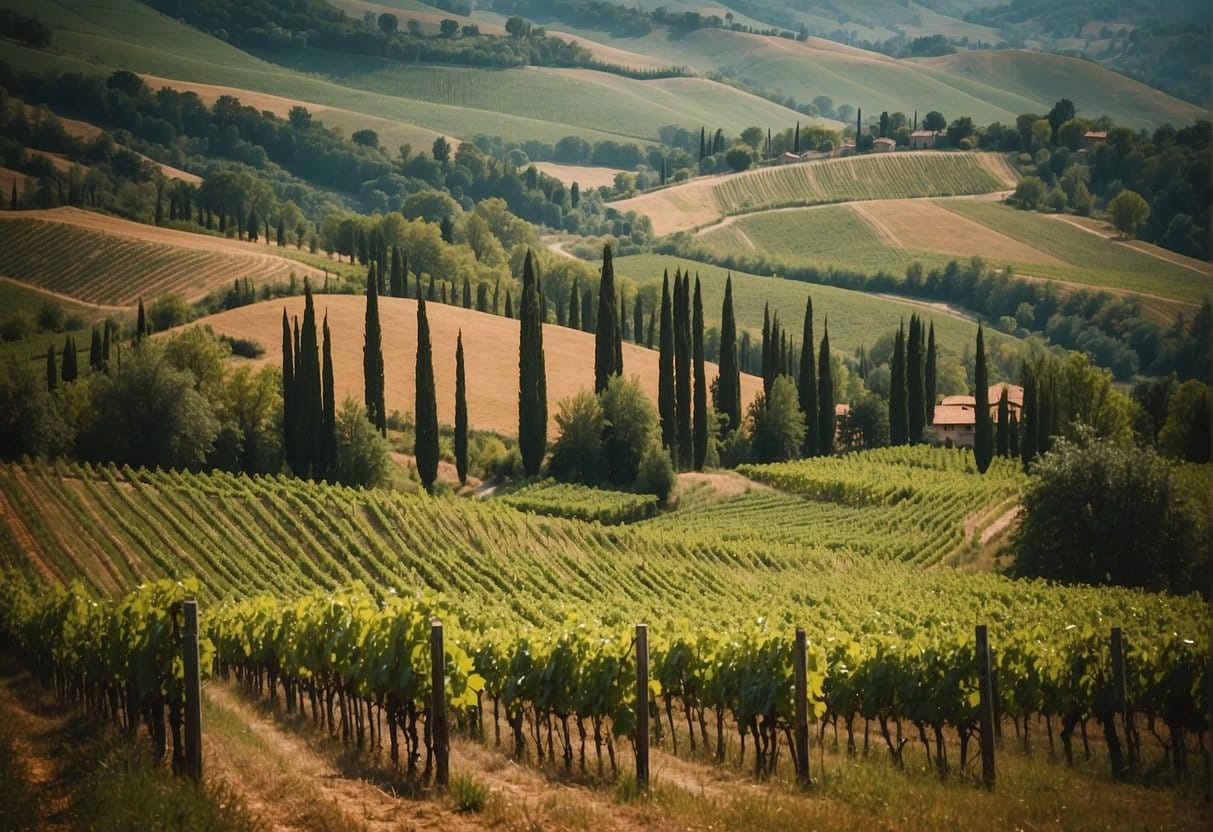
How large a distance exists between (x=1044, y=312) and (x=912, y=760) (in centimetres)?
13689

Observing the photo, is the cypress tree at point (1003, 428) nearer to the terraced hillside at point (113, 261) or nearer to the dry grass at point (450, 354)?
the dry grass at point (450, 354)

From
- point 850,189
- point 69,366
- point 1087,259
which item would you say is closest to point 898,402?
point 69,366

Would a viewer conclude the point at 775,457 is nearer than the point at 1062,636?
No

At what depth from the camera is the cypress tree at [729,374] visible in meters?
79.7

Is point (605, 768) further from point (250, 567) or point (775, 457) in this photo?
point (775, 457)

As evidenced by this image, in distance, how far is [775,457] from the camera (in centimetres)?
7994

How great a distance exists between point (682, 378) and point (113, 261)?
5038cm

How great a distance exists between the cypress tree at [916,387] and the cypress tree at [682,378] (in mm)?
15735

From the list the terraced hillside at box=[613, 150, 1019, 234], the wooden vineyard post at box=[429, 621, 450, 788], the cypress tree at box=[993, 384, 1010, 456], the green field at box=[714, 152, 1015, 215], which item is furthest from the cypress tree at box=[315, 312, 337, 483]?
the green field at box=[714, 152, 1015, 215]

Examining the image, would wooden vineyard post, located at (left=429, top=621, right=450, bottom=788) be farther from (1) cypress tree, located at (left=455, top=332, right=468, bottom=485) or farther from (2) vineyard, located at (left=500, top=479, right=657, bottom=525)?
(1) cypress tree, located at (left=455, top=332, right=468, bottom=485)

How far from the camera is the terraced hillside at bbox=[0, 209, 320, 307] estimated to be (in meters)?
100

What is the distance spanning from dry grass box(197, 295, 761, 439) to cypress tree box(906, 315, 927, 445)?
10.9 meters

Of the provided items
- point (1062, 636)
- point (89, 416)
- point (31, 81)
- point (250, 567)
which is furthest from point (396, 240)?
point (1062, 636)

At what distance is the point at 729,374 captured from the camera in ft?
264
